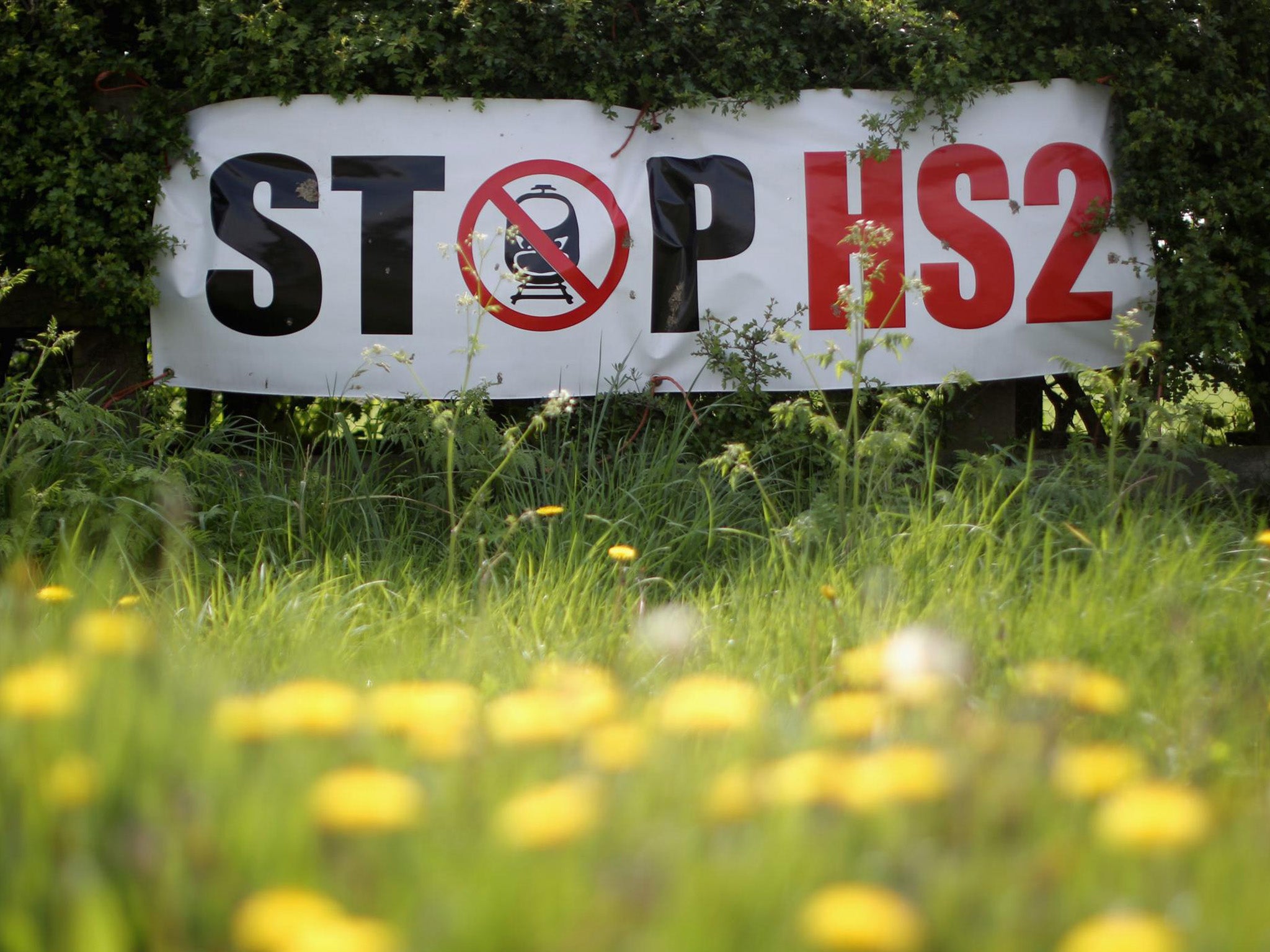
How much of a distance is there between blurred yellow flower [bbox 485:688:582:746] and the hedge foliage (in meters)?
3.46

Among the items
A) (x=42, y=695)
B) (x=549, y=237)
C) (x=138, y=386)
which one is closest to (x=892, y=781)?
(x=42, y=695)

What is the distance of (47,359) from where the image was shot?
459 cm

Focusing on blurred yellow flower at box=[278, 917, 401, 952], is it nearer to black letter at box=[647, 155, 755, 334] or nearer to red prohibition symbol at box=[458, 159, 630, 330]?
red prohibition symbol at box=[458, 159, 630, 330]

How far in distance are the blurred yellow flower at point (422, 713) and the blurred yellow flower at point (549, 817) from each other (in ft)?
0.50

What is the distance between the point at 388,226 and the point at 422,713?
341 centimetres

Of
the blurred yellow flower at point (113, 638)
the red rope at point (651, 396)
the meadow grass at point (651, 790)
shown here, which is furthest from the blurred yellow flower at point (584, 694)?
the red rope at point (651, 396)

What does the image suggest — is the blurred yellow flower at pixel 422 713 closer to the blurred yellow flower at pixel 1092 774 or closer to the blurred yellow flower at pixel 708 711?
the blurred yellow flower at pixel 708 711

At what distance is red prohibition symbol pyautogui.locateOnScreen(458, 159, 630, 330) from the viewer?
4270 mm

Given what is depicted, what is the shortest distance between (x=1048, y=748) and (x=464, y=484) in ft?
8.72

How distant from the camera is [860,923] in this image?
0.74 meters

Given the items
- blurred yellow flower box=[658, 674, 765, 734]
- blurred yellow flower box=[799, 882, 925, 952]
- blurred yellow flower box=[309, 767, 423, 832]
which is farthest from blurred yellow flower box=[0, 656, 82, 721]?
blurred yellow flower box=[799, 882, 925, 952]

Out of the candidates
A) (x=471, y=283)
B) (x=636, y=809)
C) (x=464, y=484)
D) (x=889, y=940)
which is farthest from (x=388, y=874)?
(x=471, y=283)

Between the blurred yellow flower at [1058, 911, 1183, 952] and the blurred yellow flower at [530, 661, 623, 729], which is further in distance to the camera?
the blurred yellow flower at [530, 661, 623, 729]

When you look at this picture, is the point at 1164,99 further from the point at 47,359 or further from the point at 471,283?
the point at 47,359
